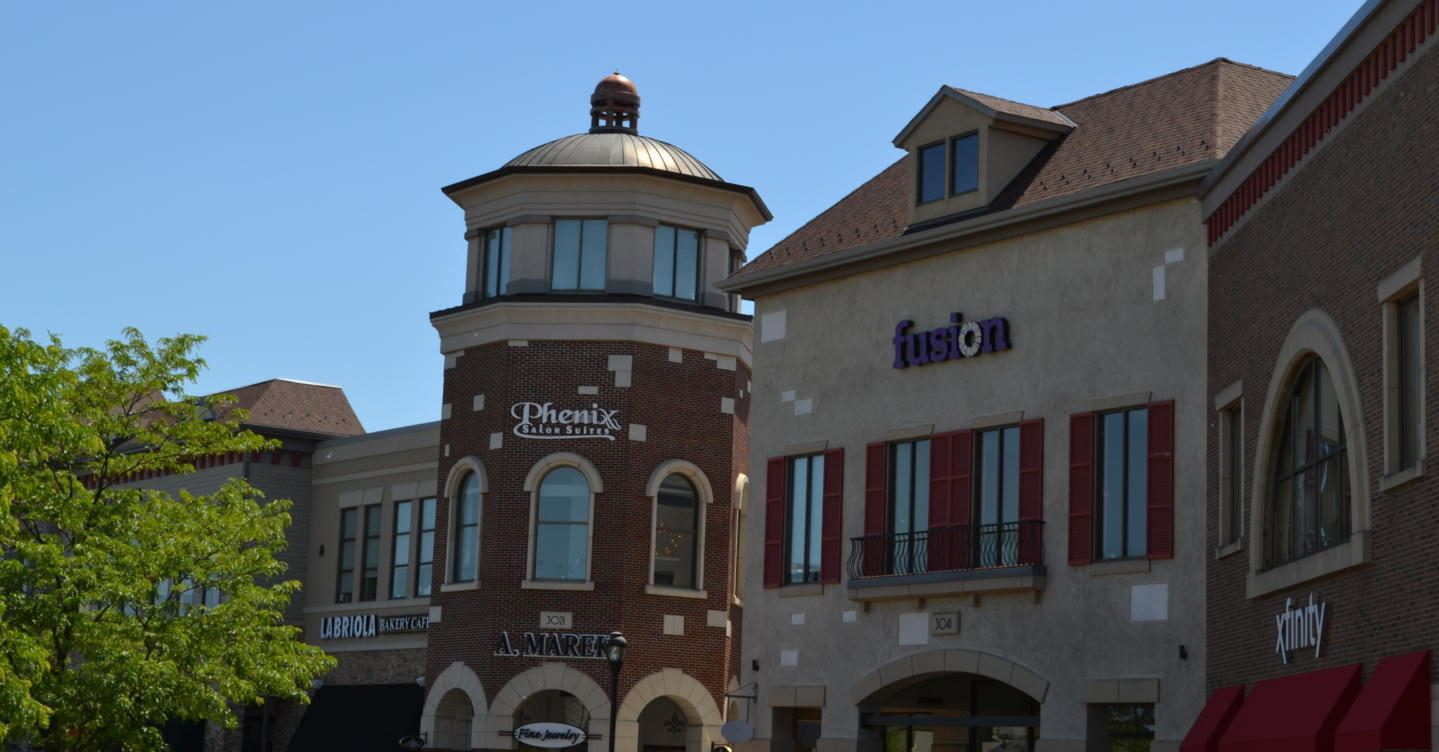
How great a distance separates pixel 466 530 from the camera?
136 feet

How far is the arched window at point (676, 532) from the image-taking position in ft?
134

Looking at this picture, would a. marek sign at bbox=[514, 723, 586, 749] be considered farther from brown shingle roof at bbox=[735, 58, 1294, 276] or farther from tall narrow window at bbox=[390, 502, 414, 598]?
brown shingle roof at bbox=[735, 58, 1294, 276]

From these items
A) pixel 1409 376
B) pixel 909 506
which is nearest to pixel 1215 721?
pixel 1409 376

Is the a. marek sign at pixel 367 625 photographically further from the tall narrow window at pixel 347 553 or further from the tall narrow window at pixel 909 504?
the tall narrow window at pixel 909 504

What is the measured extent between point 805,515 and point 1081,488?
A: 21.0 ft

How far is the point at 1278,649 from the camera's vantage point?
22.6 meters

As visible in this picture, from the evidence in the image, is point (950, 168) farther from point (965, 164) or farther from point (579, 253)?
point (579, 253)

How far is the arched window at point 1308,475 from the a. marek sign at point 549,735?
64.1 feet

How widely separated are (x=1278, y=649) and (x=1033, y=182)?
10434mm

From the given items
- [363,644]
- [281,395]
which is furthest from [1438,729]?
[281,395]

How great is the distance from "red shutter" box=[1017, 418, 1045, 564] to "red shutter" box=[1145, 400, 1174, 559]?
2.08 metres

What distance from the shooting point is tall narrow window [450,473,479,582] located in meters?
41.2

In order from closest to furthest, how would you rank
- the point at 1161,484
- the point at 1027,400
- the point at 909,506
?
the point at 1161,484 < the point at 1027,400 < the point at 909,506

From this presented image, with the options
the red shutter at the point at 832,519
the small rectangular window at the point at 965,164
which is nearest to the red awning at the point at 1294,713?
the red shutter at the point at 832,519
